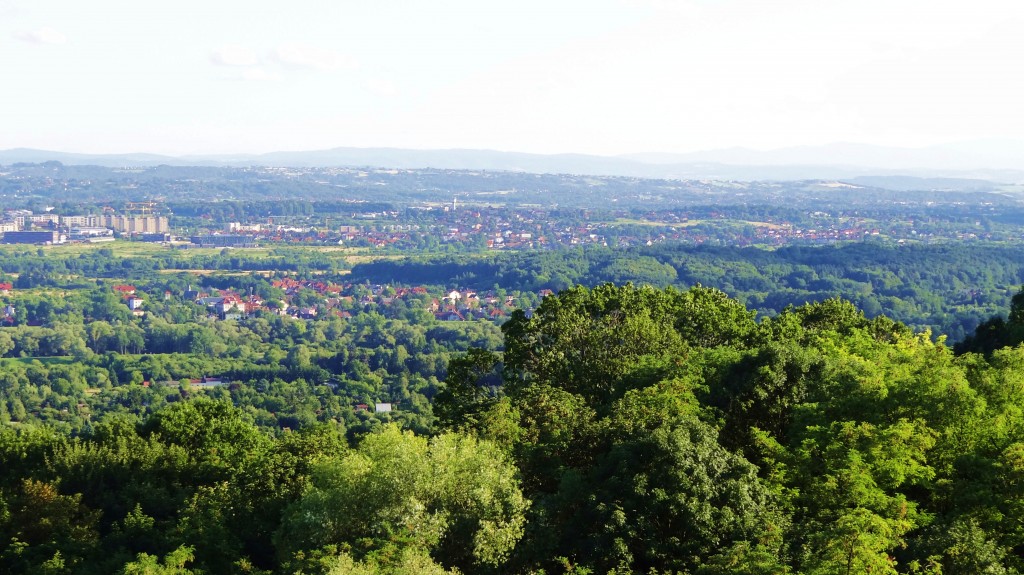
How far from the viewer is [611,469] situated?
79.2ft

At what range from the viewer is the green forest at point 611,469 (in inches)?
851

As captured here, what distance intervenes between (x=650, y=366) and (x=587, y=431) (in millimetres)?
6015

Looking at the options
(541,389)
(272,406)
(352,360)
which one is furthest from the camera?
(352,360)

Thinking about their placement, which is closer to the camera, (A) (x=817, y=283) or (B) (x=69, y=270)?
(A) (x=817, y=283)

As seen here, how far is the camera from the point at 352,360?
→ 10231 centimetres

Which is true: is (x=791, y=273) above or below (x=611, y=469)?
below

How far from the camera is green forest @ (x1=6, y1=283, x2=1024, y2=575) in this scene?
2162 centimetres

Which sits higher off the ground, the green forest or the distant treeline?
the green forest

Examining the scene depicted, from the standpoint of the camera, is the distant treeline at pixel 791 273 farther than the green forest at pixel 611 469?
Yes

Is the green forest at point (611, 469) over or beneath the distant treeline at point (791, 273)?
over

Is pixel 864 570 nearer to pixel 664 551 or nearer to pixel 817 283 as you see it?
pixel 664 551

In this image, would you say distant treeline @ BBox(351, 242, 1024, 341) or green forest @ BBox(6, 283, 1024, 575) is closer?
green forest @ BBox(6, 283, 1024, 575)

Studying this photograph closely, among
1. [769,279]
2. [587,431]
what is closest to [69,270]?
[769,279]

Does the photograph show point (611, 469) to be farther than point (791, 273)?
No
